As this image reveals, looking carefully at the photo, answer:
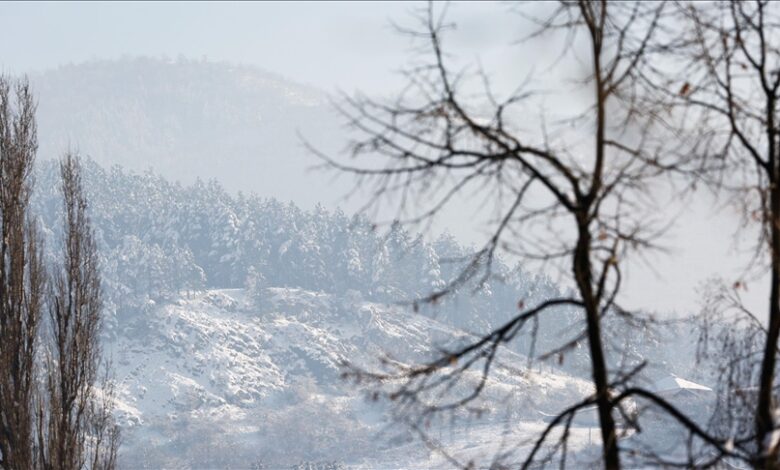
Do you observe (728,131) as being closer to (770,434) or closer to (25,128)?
(770,434)

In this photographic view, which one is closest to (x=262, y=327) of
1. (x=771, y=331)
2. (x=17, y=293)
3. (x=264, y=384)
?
(x=264, y=384)

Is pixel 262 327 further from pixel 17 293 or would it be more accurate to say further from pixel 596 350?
pixel 596 350

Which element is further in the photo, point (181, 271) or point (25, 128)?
point (181, 271)

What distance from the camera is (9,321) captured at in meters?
17.9

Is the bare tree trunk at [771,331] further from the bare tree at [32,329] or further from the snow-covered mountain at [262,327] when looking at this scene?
the snow-covered mountain at [262,327]

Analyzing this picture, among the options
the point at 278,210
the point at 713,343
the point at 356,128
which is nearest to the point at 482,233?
the point at 356,128

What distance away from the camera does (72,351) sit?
18.6m

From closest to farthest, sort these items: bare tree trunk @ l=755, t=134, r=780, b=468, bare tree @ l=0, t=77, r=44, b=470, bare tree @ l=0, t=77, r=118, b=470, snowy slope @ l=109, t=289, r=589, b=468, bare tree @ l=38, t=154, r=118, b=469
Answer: bare tree trunk @ l=755, t=134, r=780, b=468, bare tree @ l=0, t=77, r=44, b=470, bare tree @ l=0, t=77, r=118, b=470, bare tree @ l=38, t=154, r=118, b=469, snowy slope @ l=109, t=289, r=589, b=468

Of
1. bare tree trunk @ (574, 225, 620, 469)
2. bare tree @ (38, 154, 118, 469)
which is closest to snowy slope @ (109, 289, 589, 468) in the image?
bare tree @ (38, 154, 118, 469)

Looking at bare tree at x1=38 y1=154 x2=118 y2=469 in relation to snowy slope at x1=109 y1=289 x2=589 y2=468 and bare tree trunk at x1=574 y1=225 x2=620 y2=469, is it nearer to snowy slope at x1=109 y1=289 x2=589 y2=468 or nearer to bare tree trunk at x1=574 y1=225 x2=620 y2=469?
bare tree trunk at x1=574 y1=225 x2=620 y2=469

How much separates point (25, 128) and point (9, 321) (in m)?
2.87

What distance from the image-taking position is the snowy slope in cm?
14588

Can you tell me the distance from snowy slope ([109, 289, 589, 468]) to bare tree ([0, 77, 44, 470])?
372 ft

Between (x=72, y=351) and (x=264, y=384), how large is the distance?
150 m
